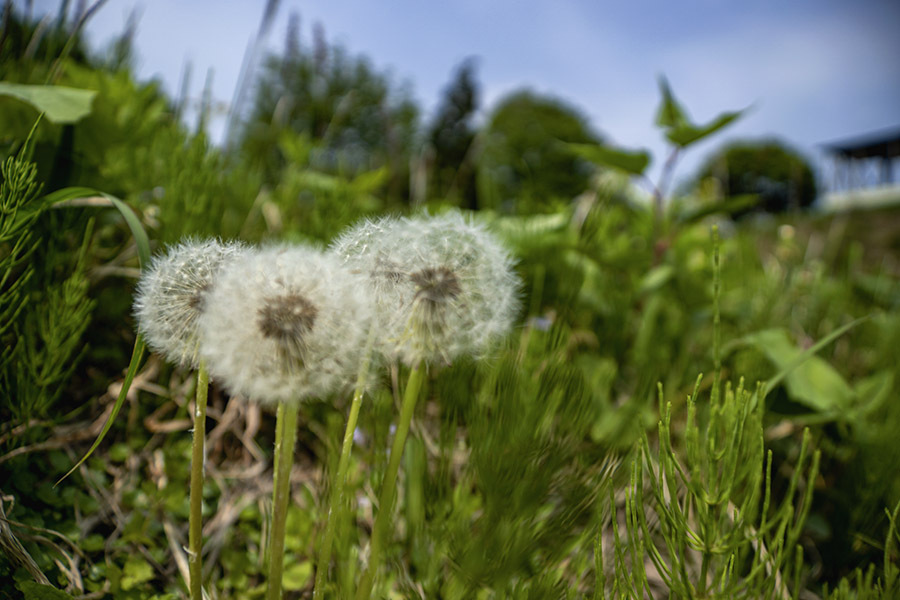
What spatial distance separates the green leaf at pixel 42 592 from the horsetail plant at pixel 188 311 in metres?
0.19

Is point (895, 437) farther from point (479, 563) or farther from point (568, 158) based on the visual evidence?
point (568, 158)

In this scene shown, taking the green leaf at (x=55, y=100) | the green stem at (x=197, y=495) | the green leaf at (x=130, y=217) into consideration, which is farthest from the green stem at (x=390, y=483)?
the green leaf at (x=55, y=100)

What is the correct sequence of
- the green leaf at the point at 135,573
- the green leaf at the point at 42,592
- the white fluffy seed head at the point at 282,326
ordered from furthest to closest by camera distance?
the green leaf at the point at 135,573 < the green leaf at the point at 42,592 < the white fluffy seed head at the point at 282,326

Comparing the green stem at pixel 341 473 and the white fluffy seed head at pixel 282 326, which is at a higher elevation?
the white fluffy seed head at pixel 282 326

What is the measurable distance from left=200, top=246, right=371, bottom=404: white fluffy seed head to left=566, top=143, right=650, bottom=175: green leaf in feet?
3.44

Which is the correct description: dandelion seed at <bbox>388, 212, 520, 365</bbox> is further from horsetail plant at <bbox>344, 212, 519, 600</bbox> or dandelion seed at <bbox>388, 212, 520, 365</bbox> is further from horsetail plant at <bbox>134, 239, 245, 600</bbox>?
horsetail plant at <bbox>134, 239, 245, 600</bbox>

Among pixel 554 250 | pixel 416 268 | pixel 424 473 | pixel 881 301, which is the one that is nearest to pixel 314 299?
pixel 416 268

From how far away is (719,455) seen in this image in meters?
0.56

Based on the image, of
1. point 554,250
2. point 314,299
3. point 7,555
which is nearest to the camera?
point 314,299

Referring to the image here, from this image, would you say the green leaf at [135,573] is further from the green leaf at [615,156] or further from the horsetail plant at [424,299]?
the green leaf at [615,156]

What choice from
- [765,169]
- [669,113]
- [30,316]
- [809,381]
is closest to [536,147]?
[765,169]

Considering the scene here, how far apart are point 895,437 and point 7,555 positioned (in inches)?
69.8

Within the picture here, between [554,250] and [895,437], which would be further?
[554,250]

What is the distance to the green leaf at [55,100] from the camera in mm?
978
